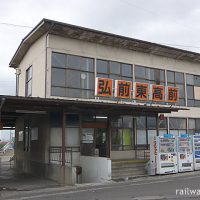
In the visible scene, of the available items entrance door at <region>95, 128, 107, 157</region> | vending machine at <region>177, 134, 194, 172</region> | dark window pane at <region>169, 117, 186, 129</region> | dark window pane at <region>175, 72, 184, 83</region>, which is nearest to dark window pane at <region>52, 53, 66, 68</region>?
→ entrance door at <region>95, 128, 107, 157</region>

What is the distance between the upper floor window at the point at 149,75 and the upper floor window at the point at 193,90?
2.85 m

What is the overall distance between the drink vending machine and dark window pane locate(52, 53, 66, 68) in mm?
6824

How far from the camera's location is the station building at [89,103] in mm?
17156

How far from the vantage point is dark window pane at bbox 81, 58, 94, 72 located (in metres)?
20.3

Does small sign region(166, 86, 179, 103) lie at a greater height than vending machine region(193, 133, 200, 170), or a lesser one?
greater

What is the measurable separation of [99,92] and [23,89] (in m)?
8.42

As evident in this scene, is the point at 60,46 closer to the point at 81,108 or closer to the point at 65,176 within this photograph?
the point at 81,108

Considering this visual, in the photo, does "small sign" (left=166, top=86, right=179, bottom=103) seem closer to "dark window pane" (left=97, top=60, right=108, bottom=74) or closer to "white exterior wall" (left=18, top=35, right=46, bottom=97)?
"dark window pane" (left=97, top=60, right=108, bottom=74)

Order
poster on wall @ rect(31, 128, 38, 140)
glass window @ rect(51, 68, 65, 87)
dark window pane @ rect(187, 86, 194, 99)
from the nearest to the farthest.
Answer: glass window @ rect(51, 68, 65, 87), poster on wall @ rect(31, 128, 38, 140), dark window pane @ rect(187, 86, 194, 99)

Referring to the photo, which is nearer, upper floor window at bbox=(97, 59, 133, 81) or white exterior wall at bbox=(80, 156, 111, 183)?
white exterior wall at bbox=(80, 156, 111, 183)

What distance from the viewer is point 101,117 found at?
66.2 feet

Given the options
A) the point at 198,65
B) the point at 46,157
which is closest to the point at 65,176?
the point at 46,157

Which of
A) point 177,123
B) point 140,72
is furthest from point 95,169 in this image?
point 177,123

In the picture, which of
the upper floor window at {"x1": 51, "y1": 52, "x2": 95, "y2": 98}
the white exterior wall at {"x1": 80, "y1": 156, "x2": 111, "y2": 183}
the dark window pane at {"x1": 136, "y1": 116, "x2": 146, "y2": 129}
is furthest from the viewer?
the dark window pane at {"x1": 136, "y1": 116, "x2": 146, "y2": 129}
